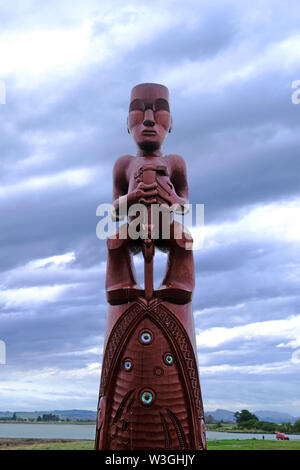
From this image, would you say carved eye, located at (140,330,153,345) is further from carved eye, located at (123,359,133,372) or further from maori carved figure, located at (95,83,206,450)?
carved eye, located at (123,359,133,372)

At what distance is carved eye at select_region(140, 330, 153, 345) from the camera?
31.5ft

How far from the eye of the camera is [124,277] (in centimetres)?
1041

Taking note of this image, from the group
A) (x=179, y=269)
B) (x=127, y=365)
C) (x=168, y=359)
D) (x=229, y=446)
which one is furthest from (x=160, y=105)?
(x=229, y=446)

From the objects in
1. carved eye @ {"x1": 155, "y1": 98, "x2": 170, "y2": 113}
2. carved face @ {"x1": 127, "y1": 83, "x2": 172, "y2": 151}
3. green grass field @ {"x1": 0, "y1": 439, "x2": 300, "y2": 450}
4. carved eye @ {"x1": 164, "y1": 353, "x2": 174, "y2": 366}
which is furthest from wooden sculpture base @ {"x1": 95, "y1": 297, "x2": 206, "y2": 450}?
green grass field @ {"x1": 0, "y1": 439, "x2": 300, "y2": 450}

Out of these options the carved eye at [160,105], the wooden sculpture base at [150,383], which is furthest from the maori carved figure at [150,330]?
the carved eye at [160,105]

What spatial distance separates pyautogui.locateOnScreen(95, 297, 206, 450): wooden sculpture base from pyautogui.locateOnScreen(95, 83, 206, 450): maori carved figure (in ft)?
0.06

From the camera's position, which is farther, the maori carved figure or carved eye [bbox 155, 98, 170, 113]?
carved eye [bbox 155, 98, 170, 113]

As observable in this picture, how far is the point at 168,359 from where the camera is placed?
31.4ft

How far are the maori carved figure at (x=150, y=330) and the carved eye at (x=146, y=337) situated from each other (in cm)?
2

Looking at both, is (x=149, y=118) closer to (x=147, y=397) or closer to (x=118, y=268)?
(x=118, y=268)

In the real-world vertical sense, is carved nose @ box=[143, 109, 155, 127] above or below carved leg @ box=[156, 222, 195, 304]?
above

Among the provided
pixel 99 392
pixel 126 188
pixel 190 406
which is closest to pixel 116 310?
pixel 99 392

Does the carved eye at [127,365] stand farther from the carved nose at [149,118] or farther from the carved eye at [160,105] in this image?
the carved eye at [160,105]
